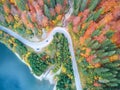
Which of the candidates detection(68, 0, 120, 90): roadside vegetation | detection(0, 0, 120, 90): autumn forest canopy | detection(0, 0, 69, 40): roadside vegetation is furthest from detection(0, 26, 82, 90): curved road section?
detection(68, 0, 120, 90): roadside vegetation

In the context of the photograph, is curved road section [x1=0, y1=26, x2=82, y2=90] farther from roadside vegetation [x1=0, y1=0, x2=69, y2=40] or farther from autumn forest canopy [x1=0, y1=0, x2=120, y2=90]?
roadside vegetation [x1=0, y1=0, x2=69, y2=40]

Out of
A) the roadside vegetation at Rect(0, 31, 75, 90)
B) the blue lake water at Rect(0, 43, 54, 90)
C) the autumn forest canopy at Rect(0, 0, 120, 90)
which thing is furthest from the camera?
the blue lake water at Rect(0, 43, 54, 90)

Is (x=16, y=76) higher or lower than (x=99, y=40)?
lower

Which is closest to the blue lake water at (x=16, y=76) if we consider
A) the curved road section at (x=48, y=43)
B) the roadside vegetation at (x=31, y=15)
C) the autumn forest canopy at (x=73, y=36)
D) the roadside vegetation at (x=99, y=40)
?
the autumn forest canopy at (x=73, y=36)

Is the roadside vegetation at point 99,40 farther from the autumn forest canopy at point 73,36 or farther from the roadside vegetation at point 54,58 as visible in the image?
the roadside vegetation at point 54,58

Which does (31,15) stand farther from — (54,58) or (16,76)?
(16,76)

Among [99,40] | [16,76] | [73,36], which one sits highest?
[73,36]

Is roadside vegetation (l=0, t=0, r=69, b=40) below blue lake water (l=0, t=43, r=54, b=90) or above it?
above

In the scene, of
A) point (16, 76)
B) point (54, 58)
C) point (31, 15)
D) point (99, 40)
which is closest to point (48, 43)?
point (54, 58)
